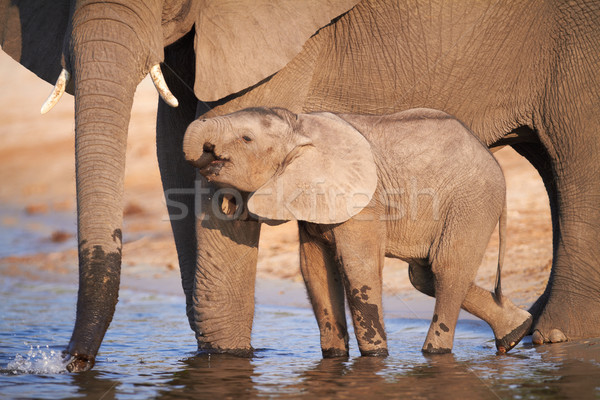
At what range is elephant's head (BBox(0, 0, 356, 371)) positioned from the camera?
155 inches

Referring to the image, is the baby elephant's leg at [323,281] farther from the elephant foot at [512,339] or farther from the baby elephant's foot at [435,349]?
the elephant foot at [512,339]

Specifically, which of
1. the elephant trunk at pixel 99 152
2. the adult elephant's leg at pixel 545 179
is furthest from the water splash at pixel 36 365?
the adult elephant's leg at pixel 545 179

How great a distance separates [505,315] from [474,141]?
0.97 metres

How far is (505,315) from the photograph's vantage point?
5.18 metres

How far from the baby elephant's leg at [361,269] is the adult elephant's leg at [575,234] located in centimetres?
137

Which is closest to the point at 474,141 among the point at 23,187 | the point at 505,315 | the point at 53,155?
the point at 505,315

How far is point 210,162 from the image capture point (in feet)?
14.8

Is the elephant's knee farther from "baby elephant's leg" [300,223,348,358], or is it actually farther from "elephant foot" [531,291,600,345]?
"elephant foot" [531,291,600,345]

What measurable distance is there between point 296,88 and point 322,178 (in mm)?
503

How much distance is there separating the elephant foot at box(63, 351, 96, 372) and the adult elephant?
1 cm

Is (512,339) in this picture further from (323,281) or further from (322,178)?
(322,178)

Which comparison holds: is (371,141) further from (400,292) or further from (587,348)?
(400,292)

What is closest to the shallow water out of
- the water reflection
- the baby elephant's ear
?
the water reflection

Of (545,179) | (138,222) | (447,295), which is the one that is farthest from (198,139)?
(138,222)
